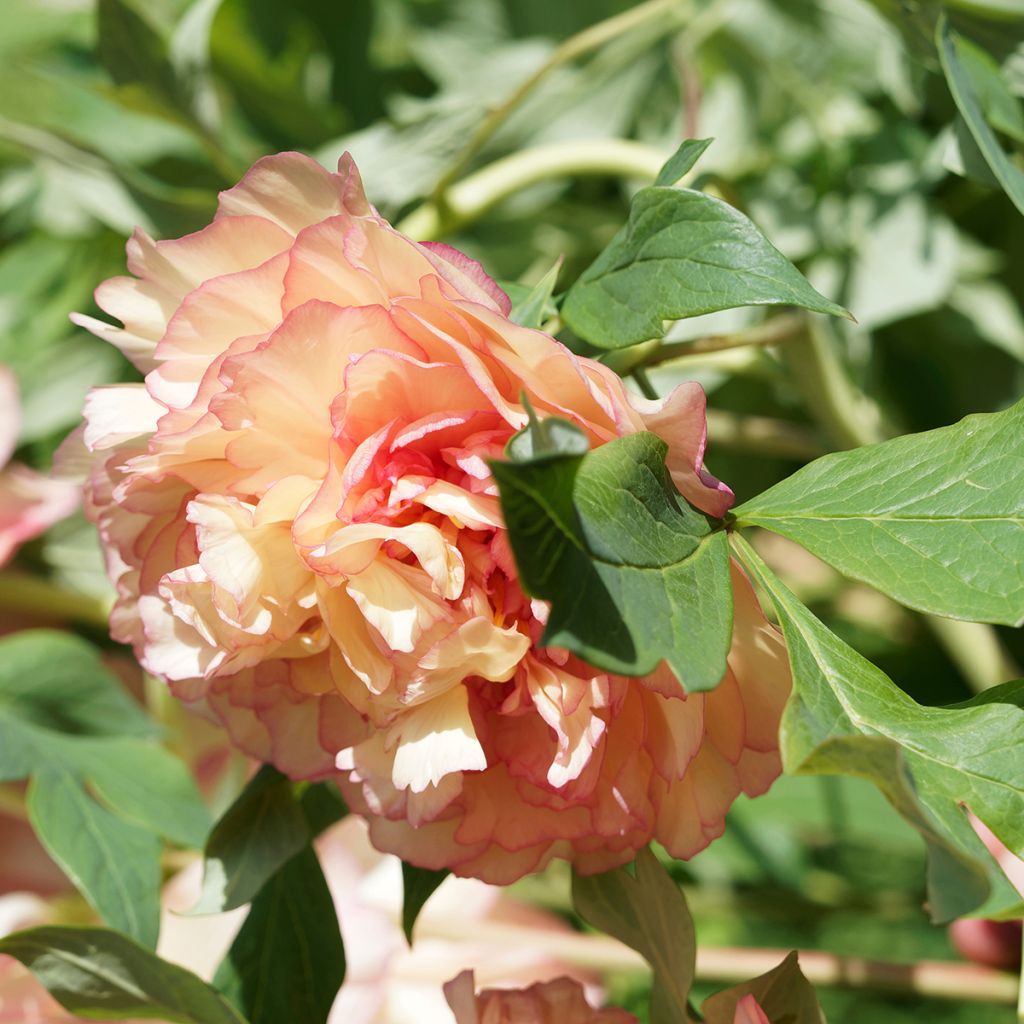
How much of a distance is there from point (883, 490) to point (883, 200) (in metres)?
0.24

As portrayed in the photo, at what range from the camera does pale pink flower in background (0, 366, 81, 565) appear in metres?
0.37

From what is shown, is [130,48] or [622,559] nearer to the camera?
[622,559]

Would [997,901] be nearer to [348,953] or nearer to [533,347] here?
[533,347]

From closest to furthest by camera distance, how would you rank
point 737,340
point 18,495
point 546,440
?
point 546,440, point 737,340, point 18,495

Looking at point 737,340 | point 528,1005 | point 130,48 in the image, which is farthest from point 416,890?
point 130,48

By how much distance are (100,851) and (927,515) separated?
0.20 metres

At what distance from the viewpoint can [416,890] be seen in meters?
0.23

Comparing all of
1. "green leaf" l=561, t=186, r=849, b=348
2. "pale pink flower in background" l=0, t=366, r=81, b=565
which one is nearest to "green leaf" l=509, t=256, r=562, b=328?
"green leaf" l=561, t=186, r=849, b=348

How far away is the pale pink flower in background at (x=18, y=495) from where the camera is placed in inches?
14.7

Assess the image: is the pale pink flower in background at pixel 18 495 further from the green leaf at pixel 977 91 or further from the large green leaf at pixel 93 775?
the green leaf at pixel 977 91

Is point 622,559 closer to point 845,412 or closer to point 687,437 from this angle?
point 687,437

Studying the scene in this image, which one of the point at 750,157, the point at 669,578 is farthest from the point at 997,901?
the point at 750,157

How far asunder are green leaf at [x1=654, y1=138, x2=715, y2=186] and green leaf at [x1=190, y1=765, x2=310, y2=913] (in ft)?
0.46

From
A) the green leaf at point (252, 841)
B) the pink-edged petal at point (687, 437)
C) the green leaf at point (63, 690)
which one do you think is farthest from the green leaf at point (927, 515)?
the green leaf at point (63, 690)
